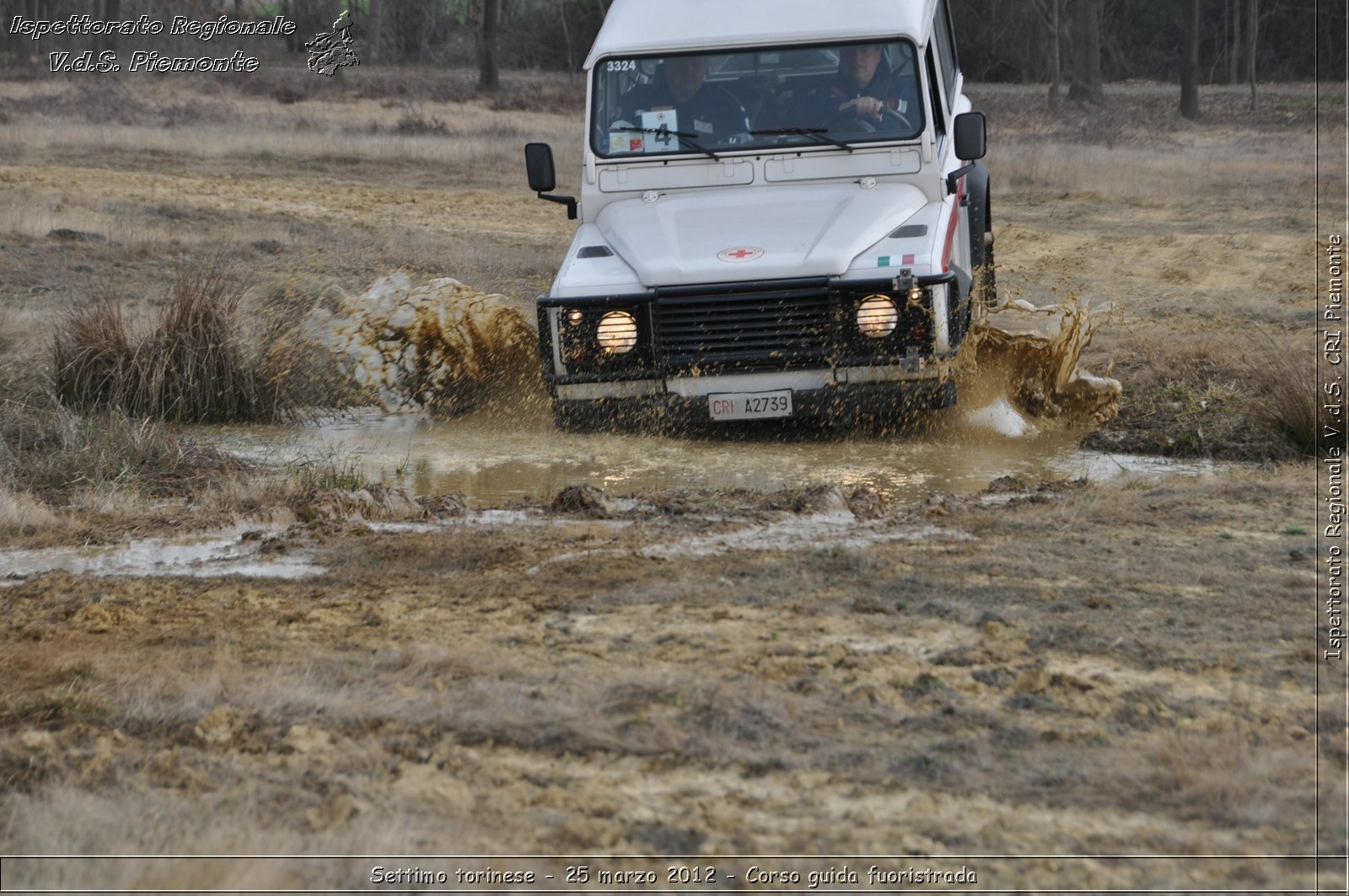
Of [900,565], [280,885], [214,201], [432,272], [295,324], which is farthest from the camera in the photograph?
[214,201]

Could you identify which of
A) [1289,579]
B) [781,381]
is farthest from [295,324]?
[1289,579]

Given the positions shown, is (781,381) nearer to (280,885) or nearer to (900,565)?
(900,565)

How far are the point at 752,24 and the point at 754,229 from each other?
1.35 m

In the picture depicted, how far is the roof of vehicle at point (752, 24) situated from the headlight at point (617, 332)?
1.73 meters

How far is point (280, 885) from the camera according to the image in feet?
8.87

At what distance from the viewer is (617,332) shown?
6.88 m

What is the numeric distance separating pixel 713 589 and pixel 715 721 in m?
1.11

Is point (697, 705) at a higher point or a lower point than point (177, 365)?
lower

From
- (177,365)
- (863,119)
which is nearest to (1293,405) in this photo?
(863,119)

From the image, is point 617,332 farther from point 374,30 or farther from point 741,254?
point 374,30

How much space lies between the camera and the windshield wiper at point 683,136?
763 centimetres

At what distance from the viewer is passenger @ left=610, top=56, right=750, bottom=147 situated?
771 centimetres

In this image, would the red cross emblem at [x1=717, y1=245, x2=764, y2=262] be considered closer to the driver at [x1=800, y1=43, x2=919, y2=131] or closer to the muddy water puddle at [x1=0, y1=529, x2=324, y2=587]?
the driver at [x1=800, y1=43, x2=919, y2=131]

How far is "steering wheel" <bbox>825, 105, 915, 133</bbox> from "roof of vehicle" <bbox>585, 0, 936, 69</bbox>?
39 centimetres
